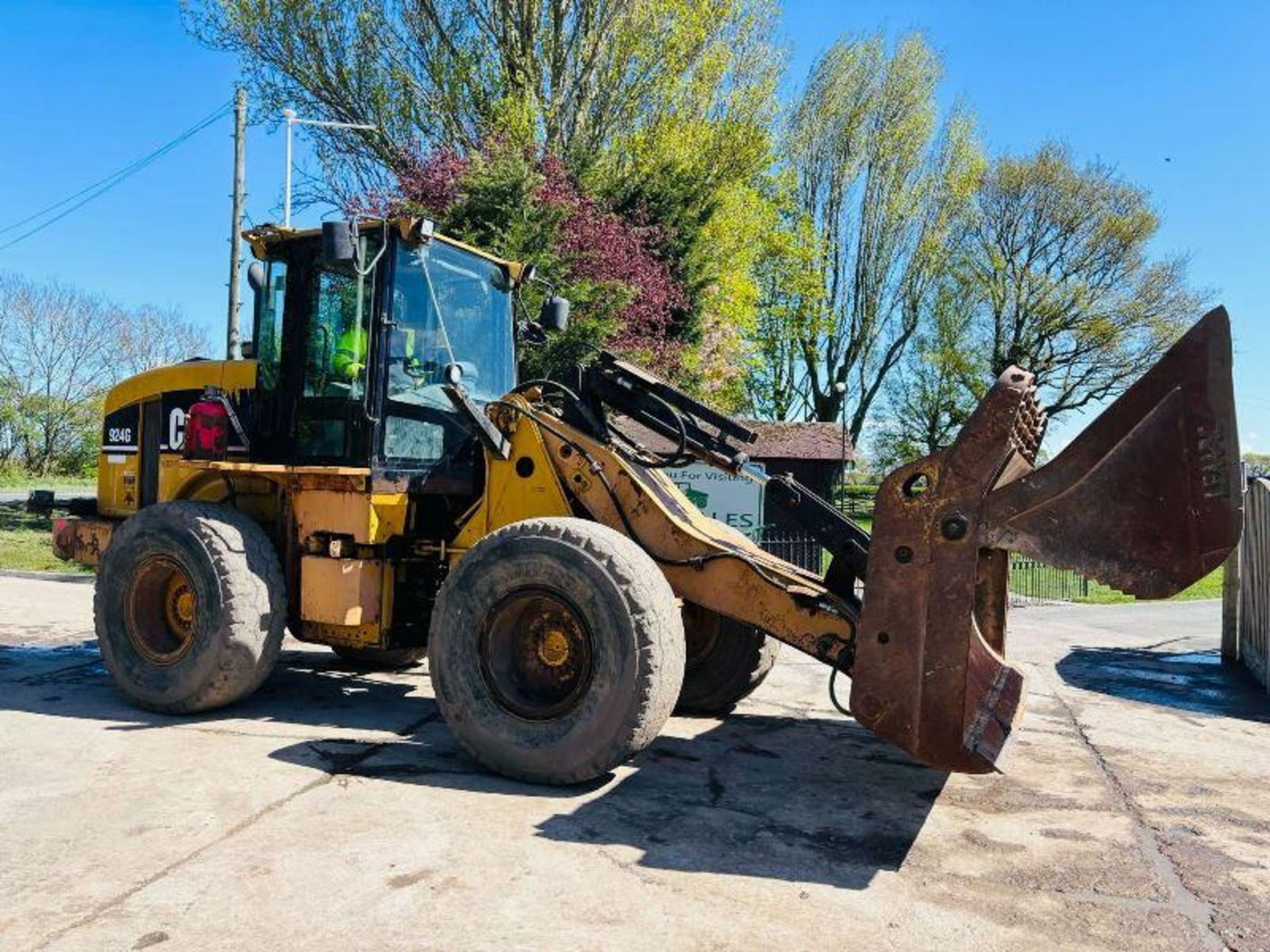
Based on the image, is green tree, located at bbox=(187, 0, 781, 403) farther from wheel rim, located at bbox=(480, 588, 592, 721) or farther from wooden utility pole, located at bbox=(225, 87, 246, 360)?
wheel rim, located at bbox=(480, 588, 592, 721)

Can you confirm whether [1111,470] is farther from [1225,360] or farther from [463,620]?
[463,620]

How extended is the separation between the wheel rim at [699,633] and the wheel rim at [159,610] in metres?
2.97

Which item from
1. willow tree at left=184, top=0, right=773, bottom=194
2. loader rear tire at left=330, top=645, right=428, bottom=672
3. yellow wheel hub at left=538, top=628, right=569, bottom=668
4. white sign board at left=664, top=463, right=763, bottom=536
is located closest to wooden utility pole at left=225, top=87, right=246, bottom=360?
willow tree at left=184, top=0, right=773, bottom=194

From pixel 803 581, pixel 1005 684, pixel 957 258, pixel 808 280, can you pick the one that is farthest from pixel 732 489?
pixel 957 258

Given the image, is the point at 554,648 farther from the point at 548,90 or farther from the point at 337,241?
the point at 548,90

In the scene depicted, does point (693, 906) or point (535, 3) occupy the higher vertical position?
point (535, 3)

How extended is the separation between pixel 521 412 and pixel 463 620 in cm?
127

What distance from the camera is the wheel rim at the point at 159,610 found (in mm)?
6004

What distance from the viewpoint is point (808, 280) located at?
34094 mm

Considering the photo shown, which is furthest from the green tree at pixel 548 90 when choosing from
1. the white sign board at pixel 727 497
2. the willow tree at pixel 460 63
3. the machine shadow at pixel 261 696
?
the machine shadow at pixel 261 696

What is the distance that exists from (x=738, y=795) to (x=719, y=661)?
1.56m

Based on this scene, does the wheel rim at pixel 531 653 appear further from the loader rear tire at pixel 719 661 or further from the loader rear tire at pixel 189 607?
the loader rear tire at pixel 189 607

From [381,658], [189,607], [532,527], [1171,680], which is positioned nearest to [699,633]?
[532,527]

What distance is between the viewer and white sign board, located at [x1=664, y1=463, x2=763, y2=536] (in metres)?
14.1
